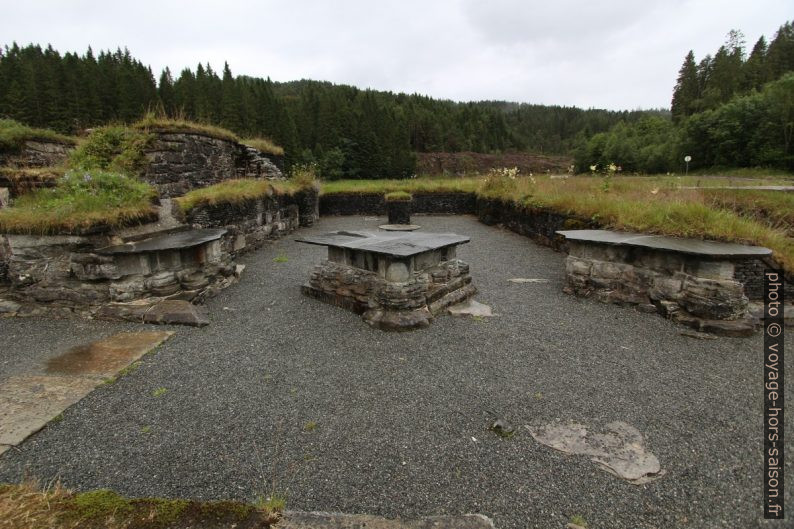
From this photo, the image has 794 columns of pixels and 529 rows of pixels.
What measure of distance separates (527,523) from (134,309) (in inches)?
216

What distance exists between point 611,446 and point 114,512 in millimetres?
3157

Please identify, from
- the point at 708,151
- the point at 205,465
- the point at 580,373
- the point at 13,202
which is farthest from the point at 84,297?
the point at 708,151

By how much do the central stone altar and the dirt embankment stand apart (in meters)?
53.0

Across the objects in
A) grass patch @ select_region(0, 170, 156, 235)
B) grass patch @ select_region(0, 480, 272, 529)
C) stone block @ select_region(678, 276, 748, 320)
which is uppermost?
grass patch @ select_region(0, 170, 156, 235)

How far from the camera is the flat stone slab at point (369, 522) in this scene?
6.20ft

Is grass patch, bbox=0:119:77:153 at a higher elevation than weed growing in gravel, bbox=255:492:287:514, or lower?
higher

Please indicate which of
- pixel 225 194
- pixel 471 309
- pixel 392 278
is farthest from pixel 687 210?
pixel 225 194

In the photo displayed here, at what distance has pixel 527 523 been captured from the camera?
2109 mm

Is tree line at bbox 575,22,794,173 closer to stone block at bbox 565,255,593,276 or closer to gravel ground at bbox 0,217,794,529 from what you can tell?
stone block at bbox 565,255,593,276

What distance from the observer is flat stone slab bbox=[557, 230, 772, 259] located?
472cm

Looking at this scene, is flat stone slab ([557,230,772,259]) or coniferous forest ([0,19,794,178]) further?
coniferous forest ([0,19,794,178])

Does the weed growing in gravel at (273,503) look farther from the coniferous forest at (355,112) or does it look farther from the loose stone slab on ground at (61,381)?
the coniferous forest at (355,112)

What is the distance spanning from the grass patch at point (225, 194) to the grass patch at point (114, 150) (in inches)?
52.0

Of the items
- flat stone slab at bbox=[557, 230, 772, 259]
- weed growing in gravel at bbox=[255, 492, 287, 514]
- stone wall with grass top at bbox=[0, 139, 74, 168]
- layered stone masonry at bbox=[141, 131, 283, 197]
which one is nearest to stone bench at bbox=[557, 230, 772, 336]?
flat stone slab at bbox=[557, 230, 772, 259]
